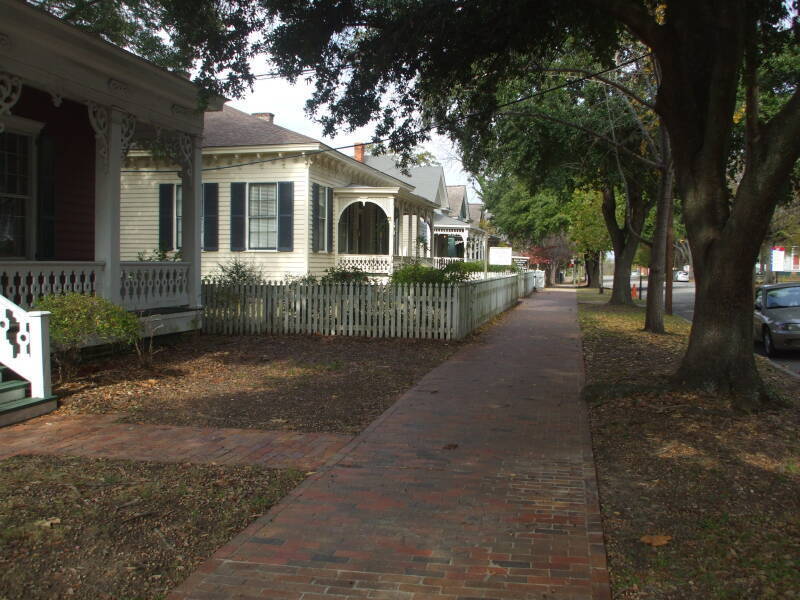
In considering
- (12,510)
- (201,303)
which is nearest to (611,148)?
(201,303)

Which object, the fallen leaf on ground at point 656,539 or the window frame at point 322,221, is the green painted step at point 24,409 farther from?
the window frame at point 322,221

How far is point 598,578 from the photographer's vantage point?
383 cm

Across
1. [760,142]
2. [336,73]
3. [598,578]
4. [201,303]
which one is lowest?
[598,578]

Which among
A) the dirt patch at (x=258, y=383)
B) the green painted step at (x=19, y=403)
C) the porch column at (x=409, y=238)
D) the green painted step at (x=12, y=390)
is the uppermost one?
the porch column at (x=409, y=238)

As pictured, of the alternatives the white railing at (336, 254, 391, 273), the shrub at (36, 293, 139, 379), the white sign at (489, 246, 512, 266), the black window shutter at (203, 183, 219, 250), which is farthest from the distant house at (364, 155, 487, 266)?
the shrub at (36, 293, 139, 379)

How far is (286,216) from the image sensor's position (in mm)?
19766

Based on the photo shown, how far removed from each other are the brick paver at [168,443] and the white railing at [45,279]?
319cm

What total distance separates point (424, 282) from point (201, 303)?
4.55m

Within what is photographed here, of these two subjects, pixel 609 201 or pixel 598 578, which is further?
pixel 609 201

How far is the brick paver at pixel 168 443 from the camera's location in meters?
6.01

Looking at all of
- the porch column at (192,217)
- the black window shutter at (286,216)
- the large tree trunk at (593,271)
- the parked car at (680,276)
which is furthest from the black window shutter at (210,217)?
the parked car at (680,276)

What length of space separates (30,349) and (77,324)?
1.22 metres

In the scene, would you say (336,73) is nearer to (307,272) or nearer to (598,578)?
(598,578)

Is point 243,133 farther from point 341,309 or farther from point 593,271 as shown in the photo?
point 593,271
